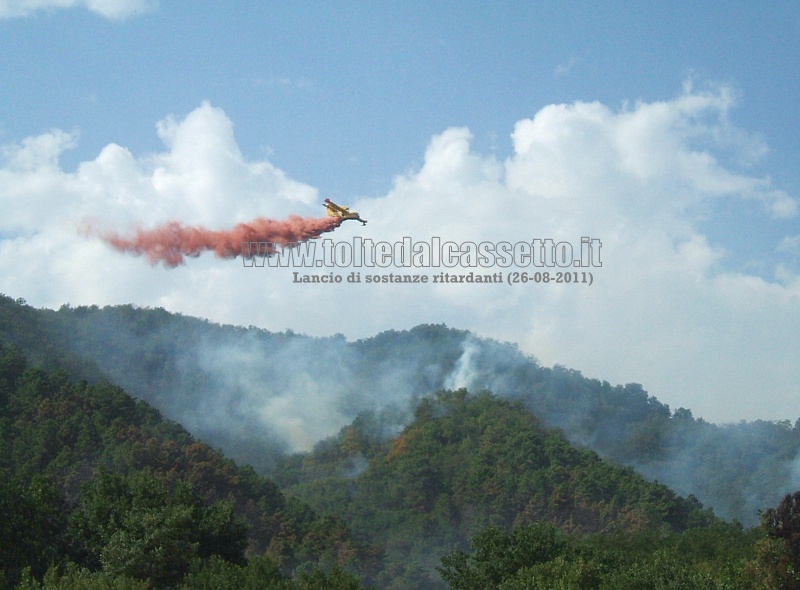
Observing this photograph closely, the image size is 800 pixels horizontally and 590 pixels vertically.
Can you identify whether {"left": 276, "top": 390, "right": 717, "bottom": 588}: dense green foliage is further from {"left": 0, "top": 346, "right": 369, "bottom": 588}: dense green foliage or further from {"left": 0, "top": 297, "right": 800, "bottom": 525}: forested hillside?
{"left": 0, "top": 297, "right": 800, "bottom": 525}: forested hillside

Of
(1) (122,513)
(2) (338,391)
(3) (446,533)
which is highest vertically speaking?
(2) (338,391)

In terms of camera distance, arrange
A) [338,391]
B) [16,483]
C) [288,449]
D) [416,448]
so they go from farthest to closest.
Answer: [338,391]
[288,449]
[416,448]
[16,483]

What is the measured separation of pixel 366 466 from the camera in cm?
10725

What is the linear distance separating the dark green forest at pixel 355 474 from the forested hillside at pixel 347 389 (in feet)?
1.33

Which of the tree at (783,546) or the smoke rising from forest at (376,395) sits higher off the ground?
the smoke rising from forest at (376,395)

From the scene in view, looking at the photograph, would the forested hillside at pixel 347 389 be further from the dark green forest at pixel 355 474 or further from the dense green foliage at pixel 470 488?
the dense green foliage at pixel 470 488

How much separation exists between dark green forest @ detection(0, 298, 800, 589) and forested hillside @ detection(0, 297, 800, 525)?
405 millimetres

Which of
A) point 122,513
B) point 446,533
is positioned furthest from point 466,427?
point 122,513

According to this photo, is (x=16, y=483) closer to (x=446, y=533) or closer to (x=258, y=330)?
(x=446, y=533)

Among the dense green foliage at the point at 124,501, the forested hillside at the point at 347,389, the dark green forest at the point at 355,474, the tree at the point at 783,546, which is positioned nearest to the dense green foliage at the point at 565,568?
the dark green forest at the point at 355,474

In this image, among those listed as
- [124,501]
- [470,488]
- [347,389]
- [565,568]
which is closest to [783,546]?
[565,568]

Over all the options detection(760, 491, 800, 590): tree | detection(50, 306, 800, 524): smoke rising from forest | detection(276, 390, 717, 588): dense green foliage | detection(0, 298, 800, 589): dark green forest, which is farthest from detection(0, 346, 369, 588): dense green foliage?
detection(50, 306, 800, 524): smoke rising from forest

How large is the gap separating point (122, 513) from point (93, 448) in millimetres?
38969

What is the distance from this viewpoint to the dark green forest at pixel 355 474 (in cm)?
2972
